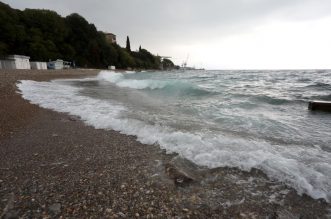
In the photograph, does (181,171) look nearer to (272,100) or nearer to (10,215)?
(10,215)

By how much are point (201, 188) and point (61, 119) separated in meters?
5.49

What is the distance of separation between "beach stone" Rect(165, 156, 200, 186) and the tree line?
51.2 m

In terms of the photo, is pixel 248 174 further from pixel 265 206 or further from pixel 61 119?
pixel 61 119

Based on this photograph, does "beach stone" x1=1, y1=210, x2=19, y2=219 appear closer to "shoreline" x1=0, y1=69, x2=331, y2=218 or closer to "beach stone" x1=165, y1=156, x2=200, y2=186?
"shoreline" x1=0, y1=69, x2=331, y2=218

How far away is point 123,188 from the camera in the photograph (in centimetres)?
277

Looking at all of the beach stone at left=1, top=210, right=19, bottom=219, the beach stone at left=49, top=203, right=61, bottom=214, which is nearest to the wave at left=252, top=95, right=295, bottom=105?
the beach stone at left=49, top=203, right=61, bottom=214

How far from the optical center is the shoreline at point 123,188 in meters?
2.38

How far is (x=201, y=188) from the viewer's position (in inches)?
112

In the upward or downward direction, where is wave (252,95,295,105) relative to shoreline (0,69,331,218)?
upward

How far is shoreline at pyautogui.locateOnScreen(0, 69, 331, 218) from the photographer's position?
7.79ft

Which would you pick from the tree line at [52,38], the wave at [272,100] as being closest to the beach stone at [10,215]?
the wave at [272,100]

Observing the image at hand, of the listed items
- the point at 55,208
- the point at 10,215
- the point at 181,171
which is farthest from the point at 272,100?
the point at 10,215

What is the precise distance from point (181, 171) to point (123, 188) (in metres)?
0.99

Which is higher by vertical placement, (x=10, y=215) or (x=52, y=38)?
(x=52, y=38)
